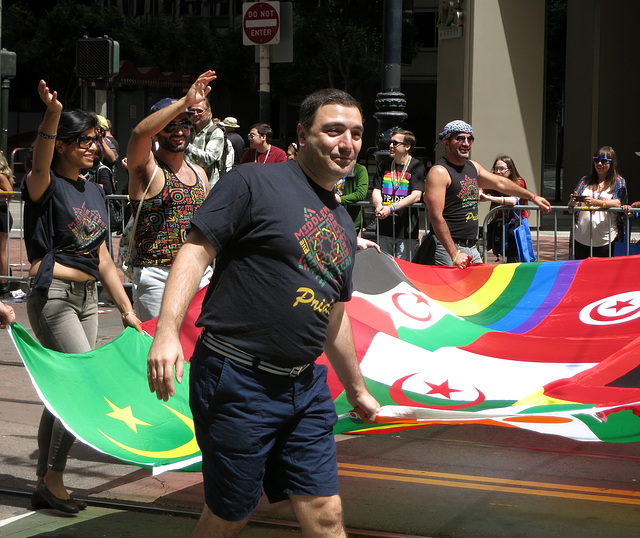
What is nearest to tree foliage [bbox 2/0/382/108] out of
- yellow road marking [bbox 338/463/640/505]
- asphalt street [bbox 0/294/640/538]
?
asphalt street [bbox 0/294/640/538]

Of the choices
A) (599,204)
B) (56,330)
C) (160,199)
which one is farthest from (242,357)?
(599,204)

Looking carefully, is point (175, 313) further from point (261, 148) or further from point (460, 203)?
point (261, 148)

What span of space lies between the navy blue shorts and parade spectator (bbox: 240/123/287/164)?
8204 mm

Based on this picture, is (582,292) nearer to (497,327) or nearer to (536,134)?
(497,327)

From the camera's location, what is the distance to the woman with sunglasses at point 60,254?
4.94 metres

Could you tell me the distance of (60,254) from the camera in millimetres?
5090

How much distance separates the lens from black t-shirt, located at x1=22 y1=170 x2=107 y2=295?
5.06 metres

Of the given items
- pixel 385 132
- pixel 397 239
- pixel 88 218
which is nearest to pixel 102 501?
pixel 88 218

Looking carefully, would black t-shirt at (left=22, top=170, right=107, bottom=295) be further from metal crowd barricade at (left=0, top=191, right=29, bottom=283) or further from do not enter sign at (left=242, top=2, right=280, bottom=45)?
do not enter sign at (left=242, top=2, right=280, bottom=45)

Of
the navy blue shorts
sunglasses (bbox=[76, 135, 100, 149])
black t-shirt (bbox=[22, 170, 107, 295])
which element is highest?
sunglasses (bbox=[76, 135, 100, 149])

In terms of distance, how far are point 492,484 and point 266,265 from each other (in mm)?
2670

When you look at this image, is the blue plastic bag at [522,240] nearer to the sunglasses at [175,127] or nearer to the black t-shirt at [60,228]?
the sunglasses at [175,127]

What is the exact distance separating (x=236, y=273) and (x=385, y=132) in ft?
26.5

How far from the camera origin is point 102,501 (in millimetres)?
5121
